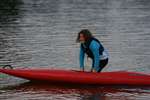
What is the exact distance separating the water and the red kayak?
20 centimetres

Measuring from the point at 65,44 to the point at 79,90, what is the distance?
908 cm

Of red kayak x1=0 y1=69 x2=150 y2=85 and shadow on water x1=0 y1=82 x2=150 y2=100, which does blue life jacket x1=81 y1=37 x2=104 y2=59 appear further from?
shadow on water x1=0 y1=82 x2=150 y2=100

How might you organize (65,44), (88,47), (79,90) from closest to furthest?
(79,90) → (88,47) → (65,44)

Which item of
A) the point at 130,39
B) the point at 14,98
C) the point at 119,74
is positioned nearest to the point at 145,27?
the point at 130,39

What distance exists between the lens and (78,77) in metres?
16.9

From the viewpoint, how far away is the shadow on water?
15922 millimetres

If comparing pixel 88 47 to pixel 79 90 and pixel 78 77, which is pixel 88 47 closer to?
pixel 78 77

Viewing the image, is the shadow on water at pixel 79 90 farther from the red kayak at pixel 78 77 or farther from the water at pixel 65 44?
the red kayak at pixel 78 77

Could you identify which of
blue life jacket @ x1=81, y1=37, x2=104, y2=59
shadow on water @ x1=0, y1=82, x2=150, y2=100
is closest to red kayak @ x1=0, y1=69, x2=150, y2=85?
shadow on water @ x1=0, y1=82, x2=150, y2=100

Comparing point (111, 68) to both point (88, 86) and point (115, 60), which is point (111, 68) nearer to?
point (115, 60)

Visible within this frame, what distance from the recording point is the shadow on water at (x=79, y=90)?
1592cm

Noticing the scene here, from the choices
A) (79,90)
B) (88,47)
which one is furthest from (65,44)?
(79,90)

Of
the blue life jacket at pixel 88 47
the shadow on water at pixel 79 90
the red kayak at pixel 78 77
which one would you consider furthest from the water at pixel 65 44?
the blue life jacket at pixel 88 47

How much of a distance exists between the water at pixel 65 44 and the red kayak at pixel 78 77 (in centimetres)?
20
